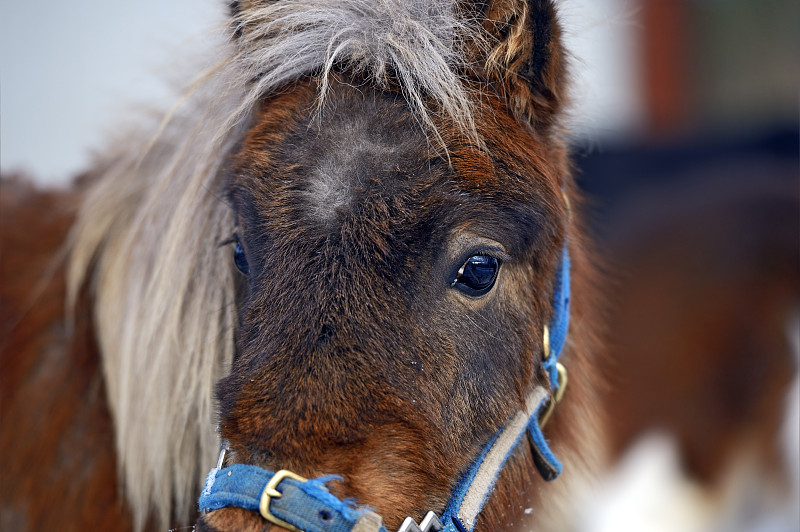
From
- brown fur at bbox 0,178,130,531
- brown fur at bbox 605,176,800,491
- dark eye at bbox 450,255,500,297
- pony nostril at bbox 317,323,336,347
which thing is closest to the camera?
pony nostril at bbox 317,323,336,347

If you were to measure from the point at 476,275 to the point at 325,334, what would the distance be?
33 cm

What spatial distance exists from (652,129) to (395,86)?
19.0ft

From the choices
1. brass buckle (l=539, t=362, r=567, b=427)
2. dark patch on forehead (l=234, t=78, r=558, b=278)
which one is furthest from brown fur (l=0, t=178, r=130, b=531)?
brass buckle (l=539, t=362, r=567, b=427)

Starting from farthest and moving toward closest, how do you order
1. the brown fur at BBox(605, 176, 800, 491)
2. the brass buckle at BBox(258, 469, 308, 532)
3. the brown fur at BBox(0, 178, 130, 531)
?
the brown fur at BBox(605, 176, 800, 491) < the brown fur at BBox(0, 178, 130, 531) < the brass buckle at BBox(258, 469, 308, 532)

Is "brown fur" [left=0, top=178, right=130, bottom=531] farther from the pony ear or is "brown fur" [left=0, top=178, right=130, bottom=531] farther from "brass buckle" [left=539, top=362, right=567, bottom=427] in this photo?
the pony ear

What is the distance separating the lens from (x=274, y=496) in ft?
3.45

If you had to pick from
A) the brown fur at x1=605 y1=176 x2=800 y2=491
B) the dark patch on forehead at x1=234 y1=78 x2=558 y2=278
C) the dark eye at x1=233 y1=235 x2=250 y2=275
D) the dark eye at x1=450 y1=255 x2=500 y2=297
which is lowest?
the brown fur at x1=605 y1=176 x2=800 y2=491

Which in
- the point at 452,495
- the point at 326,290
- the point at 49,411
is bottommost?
the point at 49,411

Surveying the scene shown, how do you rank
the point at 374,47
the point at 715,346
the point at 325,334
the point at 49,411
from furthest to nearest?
the point at 715,346, the point at 49,411, the point at 374,47, the point at 325,334

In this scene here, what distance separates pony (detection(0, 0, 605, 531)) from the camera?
117 cm

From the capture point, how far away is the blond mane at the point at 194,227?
138 cm

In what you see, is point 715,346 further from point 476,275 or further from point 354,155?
point 354,155

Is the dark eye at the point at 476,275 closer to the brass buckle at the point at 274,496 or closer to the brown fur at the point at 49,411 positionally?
the brass buckle at the point at 274,496

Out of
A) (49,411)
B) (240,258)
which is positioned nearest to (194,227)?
(240,258)
